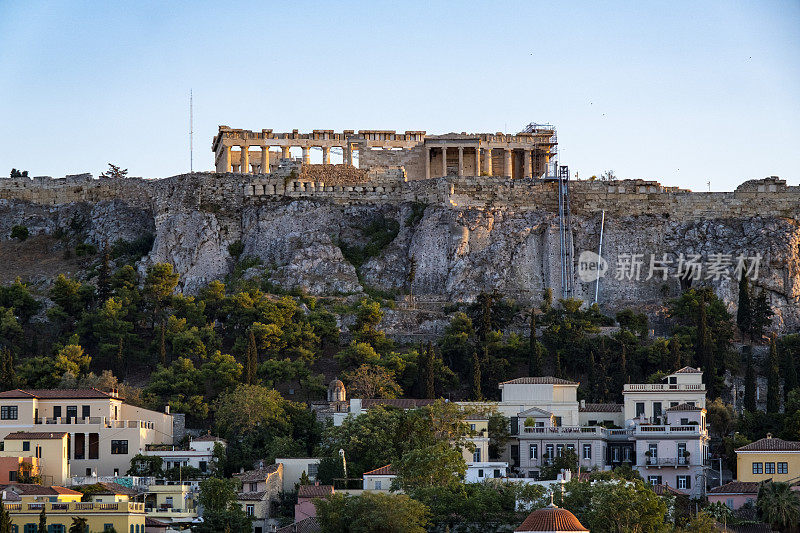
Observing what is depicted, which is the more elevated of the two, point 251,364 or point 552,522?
point 251,364

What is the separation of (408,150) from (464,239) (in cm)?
1161

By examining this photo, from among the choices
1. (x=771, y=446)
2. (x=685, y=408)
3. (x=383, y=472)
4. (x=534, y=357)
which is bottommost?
(x=383, y=472)

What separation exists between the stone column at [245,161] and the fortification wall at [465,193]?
248cm

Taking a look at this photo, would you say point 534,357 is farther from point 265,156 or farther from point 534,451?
point 265,156

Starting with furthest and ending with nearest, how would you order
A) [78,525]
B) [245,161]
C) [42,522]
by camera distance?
[245,161] → [78,525] → [42,522]

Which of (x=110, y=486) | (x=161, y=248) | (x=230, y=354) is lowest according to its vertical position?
(x=110, y=486)

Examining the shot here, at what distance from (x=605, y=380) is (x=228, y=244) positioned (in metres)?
27.8

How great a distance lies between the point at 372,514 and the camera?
70188 millimetres

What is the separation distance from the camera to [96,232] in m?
112

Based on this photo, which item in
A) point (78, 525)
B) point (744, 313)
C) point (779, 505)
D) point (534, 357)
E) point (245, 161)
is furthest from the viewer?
point (245, 161)

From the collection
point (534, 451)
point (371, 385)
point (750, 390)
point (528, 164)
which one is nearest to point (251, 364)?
point (371, 385)

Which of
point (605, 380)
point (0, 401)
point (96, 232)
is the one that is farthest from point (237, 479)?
point (96, 232)

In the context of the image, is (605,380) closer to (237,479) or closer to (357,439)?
(357,439)

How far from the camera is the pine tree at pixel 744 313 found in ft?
320
